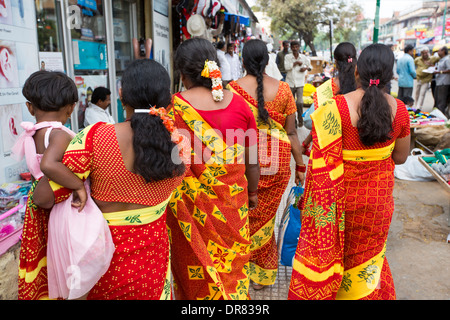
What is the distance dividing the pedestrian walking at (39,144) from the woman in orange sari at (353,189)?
1382mm

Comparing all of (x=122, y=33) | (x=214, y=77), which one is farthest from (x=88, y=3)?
(x=214, y=77)

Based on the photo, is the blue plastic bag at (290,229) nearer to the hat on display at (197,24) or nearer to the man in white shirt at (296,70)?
the hat on display at (197,24)

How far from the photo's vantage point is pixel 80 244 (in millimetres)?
1599

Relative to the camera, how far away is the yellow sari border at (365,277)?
8.08 ft

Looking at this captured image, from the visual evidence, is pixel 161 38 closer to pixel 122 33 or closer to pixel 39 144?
pixel 122 33

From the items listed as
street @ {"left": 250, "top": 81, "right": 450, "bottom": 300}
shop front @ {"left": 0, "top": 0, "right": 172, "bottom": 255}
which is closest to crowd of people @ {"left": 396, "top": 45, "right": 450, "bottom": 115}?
street @ {"left": 250, "top": 81, "right": 450, "bottom": 300}

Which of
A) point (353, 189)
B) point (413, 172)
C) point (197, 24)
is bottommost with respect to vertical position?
point (413, 172)

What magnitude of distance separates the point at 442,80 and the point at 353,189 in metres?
8.79

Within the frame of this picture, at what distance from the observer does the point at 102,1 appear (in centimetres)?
511

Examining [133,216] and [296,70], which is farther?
[296,70]

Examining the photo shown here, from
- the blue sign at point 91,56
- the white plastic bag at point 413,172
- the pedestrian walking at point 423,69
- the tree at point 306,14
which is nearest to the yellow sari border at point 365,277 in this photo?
the blue sign at point 91,56

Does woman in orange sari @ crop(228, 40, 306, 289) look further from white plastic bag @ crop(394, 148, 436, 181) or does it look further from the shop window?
white plastic bag @ crop(394, 148, 436, 181)

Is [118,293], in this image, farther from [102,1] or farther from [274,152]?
[102,1]

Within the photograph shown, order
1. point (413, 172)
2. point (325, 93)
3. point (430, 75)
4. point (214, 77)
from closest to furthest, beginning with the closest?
point (214, 77)
point (325, 93)
point (413, 172)
point (430, 75)
